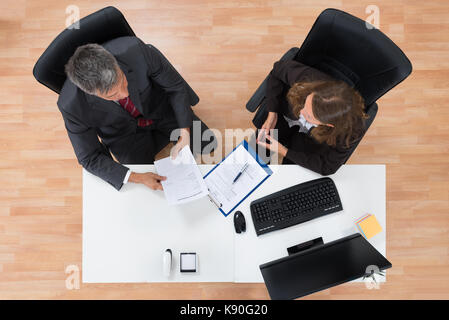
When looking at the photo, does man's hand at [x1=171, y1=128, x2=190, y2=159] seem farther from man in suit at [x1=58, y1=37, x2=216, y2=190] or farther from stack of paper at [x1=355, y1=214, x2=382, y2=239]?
stack of paper at [x1=355, y1=214, x2=382, y2=239]

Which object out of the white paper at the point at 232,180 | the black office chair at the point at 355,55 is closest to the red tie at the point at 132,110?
the white paper at the point at 232,180

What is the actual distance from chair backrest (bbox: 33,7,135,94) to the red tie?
30 centimetres

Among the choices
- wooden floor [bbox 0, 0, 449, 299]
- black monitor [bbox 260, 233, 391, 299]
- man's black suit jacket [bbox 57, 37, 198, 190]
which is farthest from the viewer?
wooden floor [bbox 0, 0, 449, 299]

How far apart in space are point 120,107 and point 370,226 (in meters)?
1.34

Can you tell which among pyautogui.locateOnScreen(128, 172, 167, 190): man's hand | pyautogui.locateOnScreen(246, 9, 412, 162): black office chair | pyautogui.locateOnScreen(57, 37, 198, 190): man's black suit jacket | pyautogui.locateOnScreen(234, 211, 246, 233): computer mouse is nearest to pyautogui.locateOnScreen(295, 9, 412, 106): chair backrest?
pyautogui.locateOnScreen(246, 9, 412, 162): black office chair

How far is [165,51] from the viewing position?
2.54 meters

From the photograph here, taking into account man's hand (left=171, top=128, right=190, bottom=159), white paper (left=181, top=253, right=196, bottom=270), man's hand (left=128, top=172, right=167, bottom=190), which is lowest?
white paper (left=181, top=253, right=196, bottom=270)

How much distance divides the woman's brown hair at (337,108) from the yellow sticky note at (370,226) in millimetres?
378

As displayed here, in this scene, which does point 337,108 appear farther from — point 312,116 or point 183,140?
point 183,140

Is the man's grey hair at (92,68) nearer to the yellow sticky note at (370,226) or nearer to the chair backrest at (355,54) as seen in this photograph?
the chair backrest at (355,54)

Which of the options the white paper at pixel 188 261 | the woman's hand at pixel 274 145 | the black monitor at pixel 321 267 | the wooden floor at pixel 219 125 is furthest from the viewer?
the wooden floor at pixel 219 125

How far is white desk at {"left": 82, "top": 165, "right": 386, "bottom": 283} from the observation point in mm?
1691

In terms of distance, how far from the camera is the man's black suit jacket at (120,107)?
1554mm
